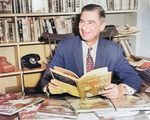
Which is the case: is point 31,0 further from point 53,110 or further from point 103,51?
point 53,110

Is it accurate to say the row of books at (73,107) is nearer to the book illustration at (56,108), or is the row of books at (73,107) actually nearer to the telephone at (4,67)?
the book illustration at (56,108)

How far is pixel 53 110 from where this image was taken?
106 centimetres

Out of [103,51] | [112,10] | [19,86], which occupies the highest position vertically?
[112,10]

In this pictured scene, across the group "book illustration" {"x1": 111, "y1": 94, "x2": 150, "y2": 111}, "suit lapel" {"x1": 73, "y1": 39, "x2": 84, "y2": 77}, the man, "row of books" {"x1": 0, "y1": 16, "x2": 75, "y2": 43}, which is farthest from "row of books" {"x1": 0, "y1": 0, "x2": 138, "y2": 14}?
"book illustration" {"x1": 111, "y1": 94, "x2": 150, "y2": 111}

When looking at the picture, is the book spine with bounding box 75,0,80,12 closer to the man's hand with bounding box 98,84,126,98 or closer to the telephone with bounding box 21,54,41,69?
the telephone with bounding box 21,54,41,69

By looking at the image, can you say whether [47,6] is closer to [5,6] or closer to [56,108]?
[5,6]

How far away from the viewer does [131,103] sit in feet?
3.77

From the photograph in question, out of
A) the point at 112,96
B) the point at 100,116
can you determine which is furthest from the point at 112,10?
the point at 100,116

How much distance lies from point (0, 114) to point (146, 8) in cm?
240

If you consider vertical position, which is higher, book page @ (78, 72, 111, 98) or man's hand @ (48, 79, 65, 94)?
book page @ (78, 72, 111, 98)

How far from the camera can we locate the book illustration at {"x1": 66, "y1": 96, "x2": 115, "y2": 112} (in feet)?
3.55

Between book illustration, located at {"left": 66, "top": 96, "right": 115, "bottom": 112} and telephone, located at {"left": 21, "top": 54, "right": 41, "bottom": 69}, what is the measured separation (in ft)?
4.46

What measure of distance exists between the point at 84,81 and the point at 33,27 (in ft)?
5.09

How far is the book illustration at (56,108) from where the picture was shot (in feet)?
3.35
